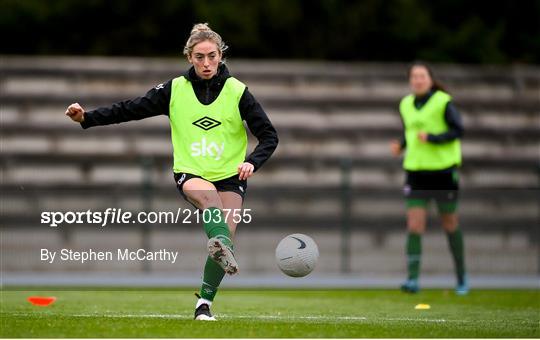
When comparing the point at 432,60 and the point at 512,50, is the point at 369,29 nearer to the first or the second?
the point at 432,60

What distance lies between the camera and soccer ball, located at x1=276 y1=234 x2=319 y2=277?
863cm

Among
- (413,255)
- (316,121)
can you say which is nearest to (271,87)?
(316,121)

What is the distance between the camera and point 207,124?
8500 millimetres

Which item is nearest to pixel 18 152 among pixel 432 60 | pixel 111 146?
pixel 111 146

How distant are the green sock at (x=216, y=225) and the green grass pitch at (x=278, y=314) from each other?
56cm

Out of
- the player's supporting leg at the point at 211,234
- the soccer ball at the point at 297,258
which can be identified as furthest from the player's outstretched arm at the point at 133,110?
the soccer ball at the point at 297,258

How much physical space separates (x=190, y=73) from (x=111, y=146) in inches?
445

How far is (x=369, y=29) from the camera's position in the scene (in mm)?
19766

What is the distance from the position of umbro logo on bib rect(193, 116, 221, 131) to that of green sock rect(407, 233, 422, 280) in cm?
496

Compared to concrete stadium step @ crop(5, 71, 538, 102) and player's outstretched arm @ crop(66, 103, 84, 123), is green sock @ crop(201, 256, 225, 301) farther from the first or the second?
concrete stadium step @ crop(5, 71, 538, 102)

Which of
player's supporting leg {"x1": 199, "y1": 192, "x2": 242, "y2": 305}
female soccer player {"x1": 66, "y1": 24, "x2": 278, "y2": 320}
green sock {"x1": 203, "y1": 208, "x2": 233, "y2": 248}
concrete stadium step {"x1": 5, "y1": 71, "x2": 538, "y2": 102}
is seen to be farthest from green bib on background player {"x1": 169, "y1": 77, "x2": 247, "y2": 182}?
concrete stadium step {"x1": 5, "y1": 71, "x2": 538, "y2": 102}

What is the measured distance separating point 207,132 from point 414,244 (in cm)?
508

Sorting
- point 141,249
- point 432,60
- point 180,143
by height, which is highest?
point 432,60

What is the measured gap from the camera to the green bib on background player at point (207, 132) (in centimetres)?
846
